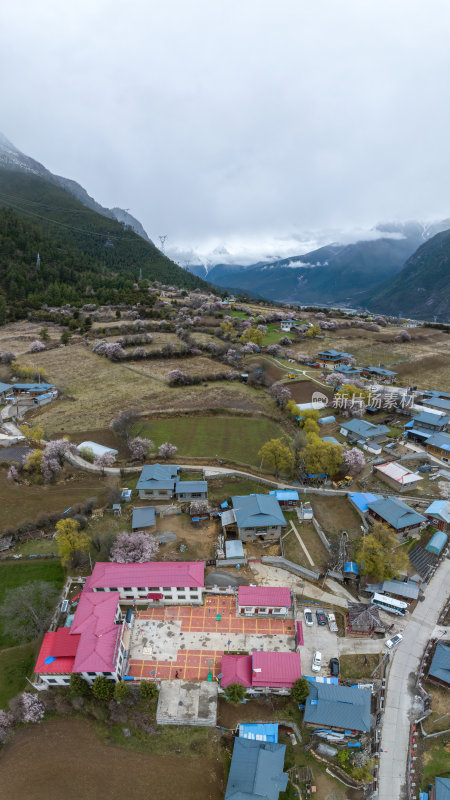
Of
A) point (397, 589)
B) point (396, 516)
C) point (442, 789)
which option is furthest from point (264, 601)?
point (396, 516)

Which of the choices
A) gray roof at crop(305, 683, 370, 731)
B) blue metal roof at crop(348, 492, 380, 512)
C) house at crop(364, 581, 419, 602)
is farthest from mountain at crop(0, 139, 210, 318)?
gray roof at crop(305, 683, 370, 731)

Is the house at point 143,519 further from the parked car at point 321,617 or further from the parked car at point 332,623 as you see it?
the parked car at point 332,623

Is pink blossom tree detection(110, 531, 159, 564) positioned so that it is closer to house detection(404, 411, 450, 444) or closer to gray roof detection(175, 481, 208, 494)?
gray roof detection(175, 481, 208, 494)

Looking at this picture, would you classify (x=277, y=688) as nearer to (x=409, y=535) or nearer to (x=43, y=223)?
(x=409, y=535)

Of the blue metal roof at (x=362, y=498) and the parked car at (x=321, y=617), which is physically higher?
the blue metal roof at (x=362, y=498)

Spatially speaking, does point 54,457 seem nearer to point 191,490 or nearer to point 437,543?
point 191,490

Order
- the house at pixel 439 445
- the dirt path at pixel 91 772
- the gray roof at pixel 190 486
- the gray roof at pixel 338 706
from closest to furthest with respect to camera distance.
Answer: the dirt path at pixel 91 772 < the gray roof at pixel 338 706 < the gray roof at pixel 190 486 < the house at pixel 439 445

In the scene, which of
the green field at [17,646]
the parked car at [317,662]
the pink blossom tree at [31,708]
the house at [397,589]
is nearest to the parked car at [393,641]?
the house at [397,589]
